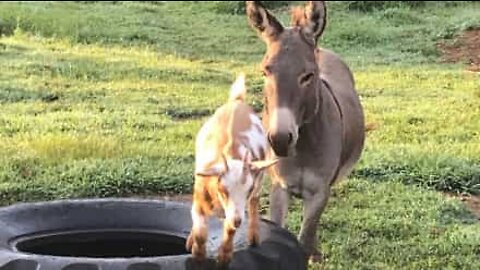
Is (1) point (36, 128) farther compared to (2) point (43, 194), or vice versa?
(1) point (36, 128)

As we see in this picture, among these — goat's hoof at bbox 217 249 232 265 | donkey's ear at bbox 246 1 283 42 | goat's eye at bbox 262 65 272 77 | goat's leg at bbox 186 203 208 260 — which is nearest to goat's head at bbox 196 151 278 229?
goat's leg at bbox 186 203 208 260

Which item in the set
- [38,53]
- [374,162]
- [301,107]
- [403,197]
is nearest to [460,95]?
[374,162]

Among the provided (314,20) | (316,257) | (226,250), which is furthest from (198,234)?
(316,257)

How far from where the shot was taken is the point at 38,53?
11.7 meters

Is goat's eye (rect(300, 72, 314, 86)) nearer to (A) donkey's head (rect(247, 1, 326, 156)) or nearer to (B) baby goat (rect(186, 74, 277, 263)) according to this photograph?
(A) donkey's head (rect(247, 1, 326, 156))

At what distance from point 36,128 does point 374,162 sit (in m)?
2.44

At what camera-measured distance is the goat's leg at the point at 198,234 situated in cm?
376

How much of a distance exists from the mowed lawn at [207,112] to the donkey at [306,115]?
56 centimetres

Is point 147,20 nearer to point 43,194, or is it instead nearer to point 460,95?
point 460,95

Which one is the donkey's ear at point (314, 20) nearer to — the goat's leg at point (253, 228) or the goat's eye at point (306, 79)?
the goat's eye at point (306, 79)

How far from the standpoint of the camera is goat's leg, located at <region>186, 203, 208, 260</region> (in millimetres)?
3756

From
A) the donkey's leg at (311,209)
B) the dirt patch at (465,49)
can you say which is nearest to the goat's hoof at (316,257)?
the donkey's leg at (311,209)

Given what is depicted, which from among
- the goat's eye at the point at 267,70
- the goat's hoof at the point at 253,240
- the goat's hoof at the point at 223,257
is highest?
the goat's eye at the point at 267,70

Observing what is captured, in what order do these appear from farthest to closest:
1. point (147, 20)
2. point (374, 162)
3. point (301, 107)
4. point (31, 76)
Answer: point (147, 20)
point (31, 76)
point (374, 162)
point (301, 107)
